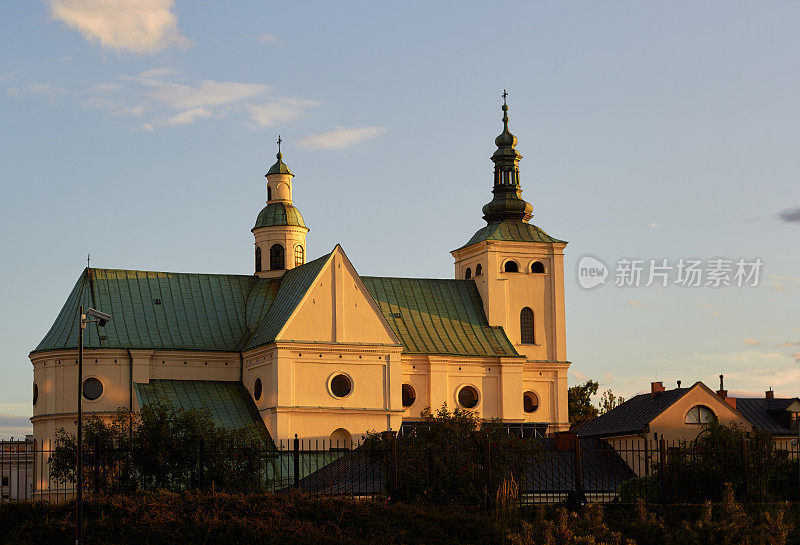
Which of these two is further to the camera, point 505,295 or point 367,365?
point 505,295

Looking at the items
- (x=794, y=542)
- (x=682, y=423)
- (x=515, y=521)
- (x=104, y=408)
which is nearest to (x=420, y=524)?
(x=515, y=521)

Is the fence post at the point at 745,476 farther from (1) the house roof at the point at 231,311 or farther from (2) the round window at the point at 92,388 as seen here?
(2) the round window at the point at 92,388

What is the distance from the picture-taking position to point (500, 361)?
78625 millimetres

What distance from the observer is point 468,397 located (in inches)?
3078

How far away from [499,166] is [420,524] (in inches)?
2015

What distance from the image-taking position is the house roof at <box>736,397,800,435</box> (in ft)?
244

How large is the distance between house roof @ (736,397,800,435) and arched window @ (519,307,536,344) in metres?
13.2

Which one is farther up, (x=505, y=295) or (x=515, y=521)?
(x=505, y=295)

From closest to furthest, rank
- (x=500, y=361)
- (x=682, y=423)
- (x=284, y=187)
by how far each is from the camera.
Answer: (x=682, y=423) < (x=500, y=361) < (x=284, y=187)

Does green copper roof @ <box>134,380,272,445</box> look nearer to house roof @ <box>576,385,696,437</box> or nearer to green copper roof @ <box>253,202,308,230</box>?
green copper roof @ <box>253,202,308,230</box>

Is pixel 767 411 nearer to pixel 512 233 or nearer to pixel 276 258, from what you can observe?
pixel 512 233

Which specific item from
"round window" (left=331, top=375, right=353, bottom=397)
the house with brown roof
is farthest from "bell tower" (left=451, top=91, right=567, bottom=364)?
"round window" (left=331, top=375, right=353, bottom=397)

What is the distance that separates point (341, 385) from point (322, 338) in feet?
9.09

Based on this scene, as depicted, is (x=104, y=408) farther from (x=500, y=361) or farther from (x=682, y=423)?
(x=682, y=423)
